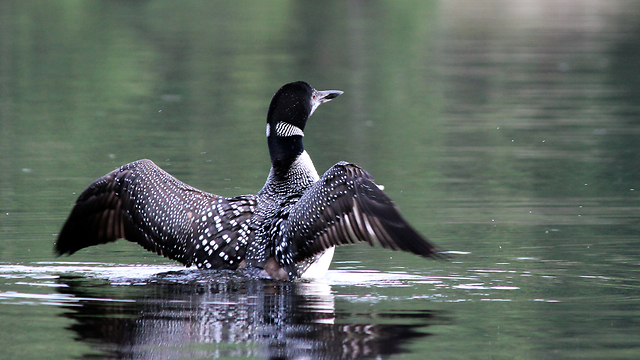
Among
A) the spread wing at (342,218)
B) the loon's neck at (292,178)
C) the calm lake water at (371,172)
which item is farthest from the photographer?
the loon's neck at (292,178)

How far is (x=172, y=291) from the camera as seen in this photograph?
6.35 metres

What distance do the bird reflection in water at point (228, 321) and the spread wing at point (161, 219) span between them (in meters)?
0.25

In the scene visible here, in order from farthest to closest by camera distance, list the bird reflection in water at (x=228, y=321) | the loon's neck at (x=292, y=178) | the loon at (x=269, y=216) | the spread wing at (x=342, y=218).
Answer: the loon's neck at (x=292, y=178) → the loon at (x=269, y=216) → the spread wing at (x=342, y=218) → the bird reflection in water at (x=228, y=321)

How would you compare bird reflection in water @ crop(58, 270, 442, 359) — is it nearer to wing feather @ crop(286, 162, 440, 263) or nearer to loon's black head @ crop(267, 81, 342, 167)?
wing feather @ crop(286, 162, 440, 263)

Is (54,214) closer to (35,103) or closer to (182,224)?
(182,224)

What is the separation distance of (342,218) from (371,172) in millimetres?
4649

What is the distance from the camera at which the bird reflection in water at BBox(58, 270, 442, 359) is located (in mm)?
4922

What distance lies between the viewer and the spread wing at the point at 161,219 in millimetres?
6855

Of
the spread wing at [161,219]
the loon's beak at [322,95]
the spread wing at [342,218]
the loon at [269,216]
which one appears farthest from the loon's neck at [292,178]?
the loon's beak at [322,95]

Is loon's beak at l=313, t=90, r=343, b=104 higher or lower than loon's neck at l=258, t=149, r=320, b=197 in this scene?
higher

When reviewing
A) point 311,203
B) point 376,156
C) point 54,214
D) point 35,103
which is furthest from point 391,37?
point 311,203

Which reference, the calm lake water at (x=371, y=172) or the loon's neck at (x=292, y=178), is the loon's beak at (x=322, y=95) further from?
the calm lake water at (x=371, y=172)

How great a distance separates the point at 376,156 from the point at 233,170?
1.87 m

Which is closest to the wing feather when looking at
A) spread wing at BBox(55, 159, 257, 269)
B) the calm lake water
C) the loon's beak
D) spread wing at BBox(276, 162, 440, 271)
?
spread wing at BBox(276, 162, 440, 271)
